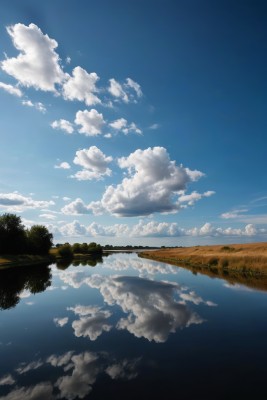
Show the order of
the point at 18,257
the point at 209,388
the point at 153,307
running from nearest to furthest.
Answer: the point at 209,388 < the point at 153,307 < the point at 18,257

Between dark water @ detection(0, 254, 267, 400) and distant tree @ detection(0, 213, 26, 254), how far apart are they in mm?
63996

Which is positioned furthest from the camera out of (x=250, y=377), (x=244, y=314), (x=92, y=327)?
(x=244, y=314)

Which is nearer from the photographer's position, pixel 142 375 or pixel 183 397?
pixel 183 397

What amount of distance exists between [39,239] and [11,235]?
624 inches

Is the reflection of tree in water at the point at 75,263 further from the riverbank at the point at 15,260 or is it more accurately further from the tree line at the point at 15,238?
the tree line at the point at 15,238

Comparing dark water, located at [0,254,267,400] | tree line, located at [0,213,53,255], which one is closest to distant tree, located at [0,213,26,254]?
tree line, located at [0,213,53,255]

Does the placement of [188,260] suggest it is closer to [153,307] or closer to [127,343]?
[153,307]

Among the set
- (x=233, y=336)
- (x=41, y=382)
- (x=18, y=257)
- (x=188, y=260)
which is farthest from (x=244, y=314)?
(x=18, y=257)

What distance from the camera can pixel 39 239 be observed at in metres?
101

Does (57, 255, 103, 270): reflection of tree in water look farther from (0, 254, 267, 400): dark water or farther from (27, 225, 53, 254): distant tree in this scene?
(0, 254, 267, 400): dark water

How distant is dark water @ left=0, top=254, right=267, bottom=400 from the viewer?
10.1m

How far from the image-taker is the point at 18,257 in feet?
254

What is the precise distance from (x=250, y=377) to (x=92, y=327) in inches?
392

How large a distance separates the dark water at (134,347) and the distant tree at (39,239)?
75.9 m
